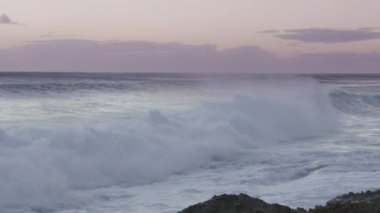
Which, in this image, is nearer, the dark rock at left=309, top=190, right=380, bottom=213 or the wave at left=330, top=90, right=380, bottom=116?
the dark rock at left=309, top=190, right=380, bottom=213

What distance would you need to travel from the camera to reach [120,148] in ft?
46.2

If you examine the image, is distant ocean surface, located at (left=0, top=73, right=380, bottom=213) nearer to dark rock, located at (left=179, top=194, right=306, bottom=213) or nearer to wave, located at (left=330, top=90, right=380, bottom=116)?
dark rock, located at (left=179, top=194, right=306, bottom=213)

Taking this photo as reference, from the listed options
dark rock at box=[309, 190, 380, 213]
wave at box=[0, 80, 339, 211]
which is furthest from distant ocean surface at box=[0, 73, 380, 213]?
dark rock at box=[309, 190, 380, 213]

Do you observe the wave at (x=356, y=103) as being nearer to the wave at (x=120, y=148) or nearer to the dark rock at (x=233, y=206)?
the wave at (x=120, y=148)

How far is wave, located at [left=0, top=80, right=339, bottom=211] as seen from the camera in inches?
404

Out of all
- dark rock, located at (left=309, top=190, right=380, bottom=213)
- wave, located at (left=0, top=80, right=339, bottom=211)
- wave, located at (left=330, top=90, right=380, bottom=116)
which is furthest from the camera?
wave, located at (left=330, top=90, right=380, bottom=116)

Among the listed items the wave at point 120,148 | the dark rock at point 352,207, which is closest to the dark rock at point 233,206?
the dark rock at point 352,207

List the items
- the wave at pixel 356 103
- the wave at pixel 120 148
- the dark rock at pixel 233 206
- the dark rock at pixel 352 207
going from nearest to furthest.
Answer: the dark rock at pixel 233 206 → the dark rock at pixel 352 207 → the wave at pixel 120 148 → the wave at pixel 356 103

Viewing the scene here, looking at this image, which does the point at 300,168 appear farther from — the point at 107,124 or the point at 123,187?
the point at 107,124

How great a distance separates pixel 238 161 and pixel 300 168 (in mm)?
2217

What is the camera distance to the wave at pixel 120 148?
1026 centimetres

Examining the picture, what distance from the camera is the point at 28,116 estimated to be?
66.8 ft

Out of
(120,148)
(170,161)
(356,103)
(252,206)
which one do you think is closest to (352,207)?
(252,206)

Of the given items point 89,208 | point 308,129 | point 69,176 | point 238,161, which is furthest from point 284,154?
point 308,129
